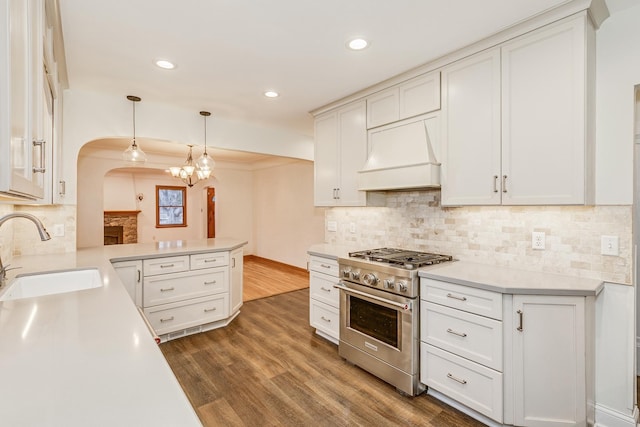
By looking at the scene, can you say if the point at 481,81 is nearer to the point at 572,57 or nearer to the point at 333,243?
the point at 572,57

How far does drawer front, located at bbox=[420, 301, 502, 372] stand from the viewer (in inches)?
76.0

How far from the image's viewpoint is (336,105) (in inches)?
135

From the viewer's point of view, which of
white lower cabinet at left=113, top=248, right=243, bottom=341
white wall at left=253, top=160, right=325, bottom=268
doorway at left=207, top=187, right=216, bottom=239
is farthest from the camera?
doorway at left=207, top=187, right=216, bottom=239

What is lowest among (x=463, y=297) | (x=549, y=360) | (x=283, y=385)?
(x=283, y=385)

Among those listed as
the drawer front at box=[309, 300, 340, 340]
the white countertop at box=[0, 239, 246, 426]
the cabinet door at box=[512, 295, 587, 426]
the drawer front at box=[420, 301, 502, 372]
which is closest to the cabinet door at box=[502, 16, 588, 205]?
the cabinet door at box=[512, 295, 587, 426]

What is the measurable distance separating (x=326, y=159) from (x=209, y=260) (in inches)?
66.8

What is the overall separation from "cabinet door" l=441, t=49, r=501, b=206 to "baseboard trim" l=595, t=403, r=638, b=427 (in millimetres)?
1402

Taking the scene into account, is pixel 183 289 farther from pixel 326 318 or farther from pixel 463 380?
Result: pixel 463 380

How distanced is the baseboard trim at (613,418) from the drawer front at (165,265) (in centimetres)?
346

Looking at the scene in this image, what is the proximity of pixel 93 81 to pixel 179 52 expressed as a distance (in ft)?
3.62

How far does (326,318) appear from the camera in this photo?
126 inches

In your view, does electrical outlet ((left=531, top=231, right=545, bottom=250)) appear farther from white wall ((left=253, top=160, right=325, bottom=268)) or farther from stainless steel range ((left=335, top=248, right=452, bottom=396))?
white wall ((left=253, top=160, right=325, bottom=268))

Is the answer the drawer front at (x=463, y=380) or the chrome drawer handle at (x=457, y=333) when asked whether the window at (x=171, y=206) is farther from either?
the chrome drawer handle at (x=457, y=333)

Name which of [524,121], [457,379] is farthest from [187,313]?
[524,121]
